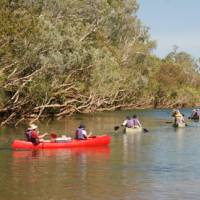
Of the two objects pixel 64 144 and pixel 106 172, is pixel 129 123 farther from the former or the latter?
pixel 106 172

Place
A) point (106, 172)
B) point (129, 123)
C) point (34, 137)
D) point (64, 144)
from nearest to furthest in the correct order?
point (106, 172) → point (34, 137) → point (64, 144) → point (129, 123)

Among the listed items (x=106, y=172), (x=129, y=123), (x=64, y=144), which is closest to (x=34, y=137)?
(x=64, y=144)

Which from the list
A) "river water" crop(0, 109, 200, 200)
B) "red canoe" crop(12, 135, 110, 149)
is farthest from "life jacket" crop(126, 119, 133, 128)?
"red canoe" crop(12, 135, 110, 149)

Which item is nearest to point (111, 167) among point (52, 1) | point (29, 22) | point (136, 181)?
point (136, 181)

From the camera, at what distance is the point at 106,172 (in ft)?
71.6

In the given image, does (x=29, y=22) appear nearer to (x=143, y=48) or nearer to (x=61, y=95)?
(x=61, y=95)

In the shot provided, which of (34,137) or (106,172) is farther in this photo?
(34,137)

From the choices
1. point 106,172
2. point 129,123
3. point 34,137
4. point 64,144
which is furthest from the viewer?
point 129,123

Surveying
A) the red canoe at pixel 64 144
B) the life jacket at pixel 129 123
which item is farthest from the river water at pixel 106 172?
the life jacket at pixel 129 123

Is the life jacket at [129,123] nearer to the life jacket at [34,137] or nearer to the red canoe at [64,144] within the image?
the red canoe at [64,144]

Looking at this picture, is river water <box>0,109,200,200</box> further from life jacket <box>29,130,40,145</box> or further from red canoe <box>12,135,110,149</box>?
life jacket <box>29,130,40,145</box>

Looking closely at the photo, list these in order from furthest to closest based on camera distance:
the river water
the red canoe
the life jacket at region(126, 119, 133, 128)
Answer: the life jacket at region(126, 119, 133, 128), the red canoe, the river water

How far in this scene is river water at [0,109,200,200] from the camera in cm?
1786

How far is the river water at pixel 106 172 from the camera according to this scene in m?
17.9
